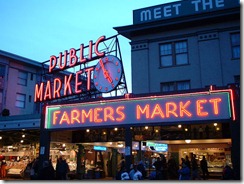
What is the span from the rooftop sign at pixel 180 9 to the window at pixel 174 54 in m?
2.21

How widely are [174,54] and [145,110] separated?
302 inches

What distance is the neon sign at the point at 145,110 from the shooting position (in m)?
17.8

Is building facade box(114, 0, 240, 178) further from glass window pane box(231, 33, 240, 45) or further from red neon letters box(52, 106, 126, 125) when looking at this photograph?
red neon letters box(52, 106, 126, 125)

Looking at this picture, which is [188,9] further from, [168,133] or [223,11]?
[168,133]

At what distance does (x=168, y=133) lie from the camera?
24719 mm

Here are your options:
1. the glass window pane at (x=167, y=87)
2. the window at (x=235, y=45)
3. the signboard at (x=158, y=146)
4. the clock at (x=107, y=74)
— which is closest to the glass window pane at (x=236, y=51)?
the window at (x=235, y=45)

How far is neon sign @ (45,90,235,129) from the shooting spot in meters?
17.8

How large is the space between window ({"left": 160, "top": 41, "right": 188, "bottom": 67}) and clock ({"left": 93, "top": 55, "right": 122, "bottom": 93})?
3461mm

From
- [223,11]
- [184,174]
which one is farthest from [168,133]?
[223,11]

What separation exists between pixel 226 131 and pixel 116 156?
1263 cm

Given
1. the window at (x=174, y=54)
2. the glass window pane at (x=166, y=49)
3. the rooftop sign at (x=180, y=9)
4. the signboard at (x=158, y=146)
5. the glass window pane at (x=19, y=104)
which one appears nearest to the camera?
Answer: the rooftop sign at (x=180, y=9)

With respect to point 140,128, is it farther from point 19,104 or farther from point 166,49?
point 19,104

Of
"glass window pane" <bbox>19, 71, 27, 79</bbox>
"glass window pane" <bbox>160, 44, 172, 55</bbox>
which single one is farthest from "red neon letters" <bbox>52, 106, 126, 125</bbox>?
"glass window pane" <bbox>19, 71, 27, 79</bbox>

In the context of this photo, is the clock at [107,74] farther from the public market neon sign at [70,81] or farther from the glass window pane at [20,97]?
the glass window pane at [20,97]
